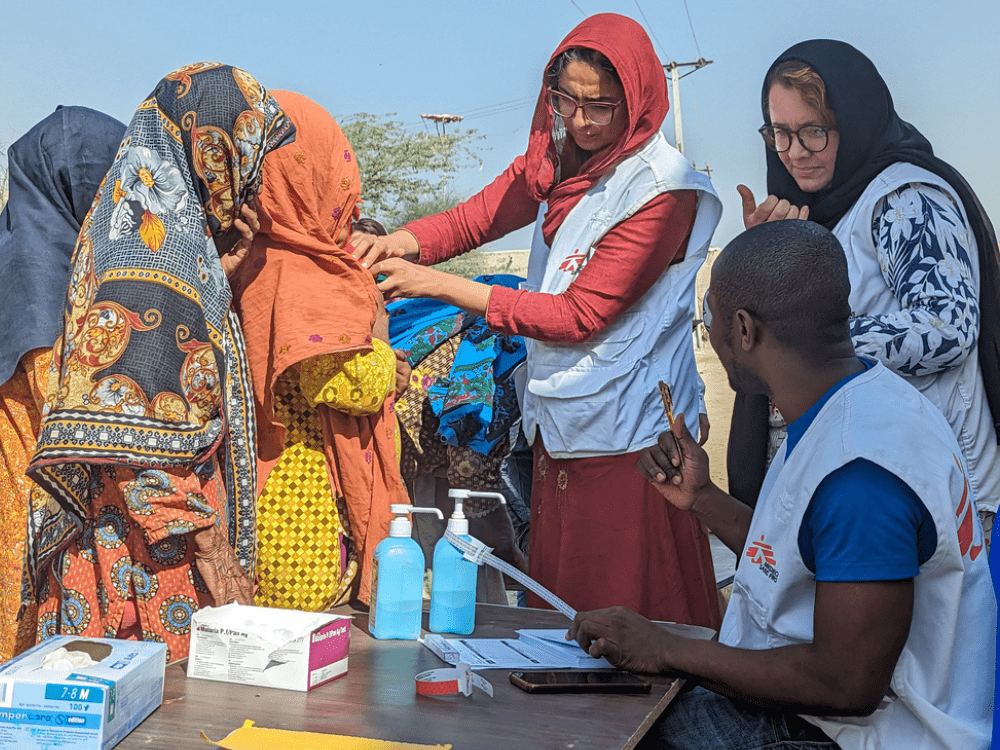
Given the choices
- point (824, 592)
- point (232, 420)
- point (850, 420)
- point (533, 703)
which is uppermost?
point (850, 420)

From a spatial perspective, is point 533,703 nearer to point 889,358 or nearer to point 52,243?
point 889,358

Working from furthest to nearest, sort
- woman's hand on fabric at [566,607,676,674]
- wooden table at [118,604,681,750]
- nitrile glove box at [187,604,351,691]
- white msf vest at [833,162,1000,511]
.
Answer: white msf vest at [833,162,1000,511]
woman's hand on fabric at [566,607,676,674]
nitrile glove box at [187,604,351,691]
wooden table at [118,604,681,750]

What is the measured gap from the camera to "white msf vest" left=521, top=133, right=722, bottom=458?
247cm

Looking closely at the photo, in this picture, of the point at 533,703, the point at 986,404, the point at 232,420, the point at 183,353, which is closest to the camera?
the point at 533,703

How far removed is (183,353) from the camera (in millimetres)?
1785

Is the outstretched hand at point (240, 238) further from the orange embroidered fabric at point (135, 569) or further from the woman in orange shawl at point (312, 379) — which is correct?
the orange embroidered fabric at point (135, 569)

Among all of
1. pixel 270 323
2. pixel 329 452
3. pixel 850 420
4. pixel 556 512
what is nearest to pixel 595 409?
pixel 556 512

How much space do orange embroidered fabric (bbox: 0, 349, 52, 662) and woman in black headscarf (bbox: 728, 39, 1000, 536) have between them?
1896 millimetres

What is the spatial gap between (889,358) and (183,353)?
158 cm

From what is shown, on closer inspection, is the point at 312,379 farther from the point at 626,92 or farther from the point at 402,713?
the point at 626,92

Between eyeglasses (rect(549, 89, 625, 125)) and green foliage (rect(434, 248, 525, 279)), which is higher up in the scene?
eyeglasses (rect(549, 89, 625, 125))

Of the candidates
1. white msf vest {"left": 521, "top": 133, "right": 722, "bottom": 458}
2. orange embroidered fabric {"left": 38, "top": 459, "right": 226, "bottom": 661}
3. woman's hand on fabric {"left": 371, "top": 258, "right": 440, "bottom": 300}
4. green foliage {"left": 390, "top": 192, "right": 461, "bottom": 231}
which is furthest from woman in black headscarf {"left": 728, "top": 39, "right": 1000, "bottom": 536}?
green foliage {"left": 390, "top": 192, "right": 461, "bottom": 231}

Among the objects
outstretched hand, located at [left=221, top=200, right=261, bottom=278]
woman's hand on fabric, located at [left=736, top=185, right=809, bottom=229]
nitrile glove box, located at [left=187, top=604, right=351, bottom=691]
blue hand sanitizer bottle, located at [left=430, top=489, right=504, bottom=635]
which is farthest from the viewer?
woman's hand on fabric, located at [left=736, top=185, right=809, bottom=229]

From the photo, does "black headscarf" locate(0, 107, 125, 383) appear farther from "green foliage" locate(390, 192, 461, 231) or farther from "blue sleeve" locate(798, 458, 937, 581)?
"green foliage" locate(390, 192, 461, 231)
